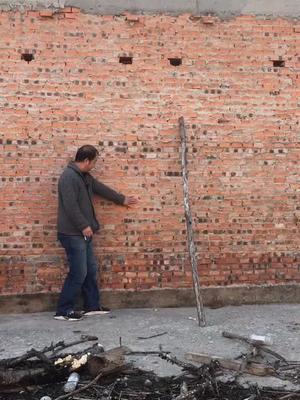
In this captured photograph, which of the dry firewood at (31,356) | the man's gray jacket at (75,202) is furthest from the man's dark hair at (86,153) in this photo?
the dry firewood at (31,356)

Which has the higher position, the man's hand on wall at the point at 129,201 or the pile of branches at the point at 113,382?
the man's hand on wall at the point at 129,201

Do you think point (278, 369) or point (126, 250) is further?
point (126, 250)

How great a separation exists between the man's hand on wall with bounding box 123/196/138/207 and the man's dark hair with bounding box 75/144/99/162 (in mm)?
723

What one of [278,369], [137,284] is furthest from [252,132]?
[278,369]

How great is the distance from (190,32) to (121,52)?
36.8 inches

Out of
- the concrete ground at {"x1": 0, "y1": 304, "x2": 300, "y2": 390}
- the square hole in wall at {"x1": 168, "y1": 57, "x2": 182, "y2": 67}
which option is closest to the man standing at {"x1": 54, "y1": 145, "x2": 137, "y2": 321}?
the concrete ground at {"x1": 0, "y1": 304, "x2": 300, "y2": 390}

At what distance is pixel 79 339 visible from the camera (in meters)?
5.67

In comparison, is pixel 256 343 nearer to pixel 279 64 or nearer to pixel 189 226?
pixel 189 226

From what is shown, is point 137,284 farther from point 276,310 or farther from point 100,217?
point 276,310

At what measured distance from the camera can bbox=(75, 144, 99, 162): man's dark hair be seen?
6.56 metres

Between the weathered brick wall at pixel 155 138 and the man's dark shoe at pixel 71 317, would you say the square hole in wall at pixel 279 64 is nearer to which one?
the weathered brick wall at pixel 155 138

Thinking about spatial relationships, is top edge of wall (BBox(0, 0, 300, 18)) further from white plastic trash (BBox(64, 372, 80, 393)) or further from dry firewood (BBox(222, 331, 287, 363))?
white plastic trash (BBox(64, 372, 80, 393))

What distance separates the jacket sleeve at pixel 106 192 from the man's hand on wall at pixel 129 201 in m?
0.05

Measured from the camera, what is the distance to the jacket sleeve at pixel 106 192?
686 centimetres
